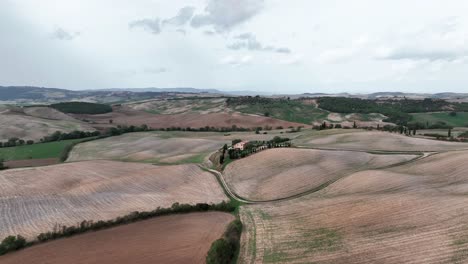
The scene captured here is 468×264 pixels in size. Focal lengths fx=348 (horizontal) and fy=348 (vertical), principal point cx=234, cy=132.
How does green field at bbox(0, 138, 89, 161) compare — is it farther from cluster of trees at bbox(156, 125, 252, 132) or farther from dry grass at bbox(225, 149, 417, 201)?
dry grass at bbox(225, 149, 417, 201)

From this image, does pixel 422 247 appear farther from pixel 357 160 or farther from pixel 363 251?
pixel 357 160

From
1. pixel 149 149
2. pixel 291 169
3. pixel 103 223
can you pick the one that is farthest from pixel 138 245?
pixel 149 149

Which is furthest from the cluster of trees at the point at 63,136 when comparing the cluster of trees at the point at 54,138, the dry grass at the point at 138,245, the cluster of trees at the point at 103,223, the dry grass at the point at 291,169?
the dry grass at the point at 138,245

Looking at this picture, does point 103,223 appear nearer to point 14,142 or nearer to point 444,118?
point 14,142

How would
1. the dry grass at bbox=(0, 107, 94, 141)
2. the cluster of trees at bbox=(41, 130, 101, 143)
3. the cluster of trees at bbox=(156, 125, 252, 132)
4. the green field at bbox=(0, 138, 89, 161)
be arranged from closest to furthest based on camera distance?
1. the green field at bbox=(0, 138, 89, 161)
2. the cluster of trees at bbox=(41, 130, 101, 143)
3. the dry grass at bbox=(0, 107, 94, 141)
4. the cluster of trees at bbox=(156, 125, 252, 132)

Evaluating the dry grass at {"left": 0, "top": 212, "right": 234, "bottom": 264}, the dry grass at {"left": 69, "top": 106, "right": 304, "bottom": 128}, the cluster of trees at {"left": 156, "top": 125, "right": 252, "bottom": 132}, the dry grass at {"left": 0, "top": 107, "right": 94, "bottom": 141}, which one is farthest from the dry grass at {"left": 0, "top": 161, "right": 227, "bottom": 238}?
the dry grass at {"left": 69, "top": 106, "right": 304, "bottom": 128}
